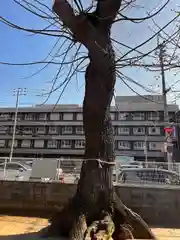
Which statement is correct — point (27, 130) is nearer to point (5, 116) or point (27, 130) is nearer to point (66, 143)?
point (5, 116)

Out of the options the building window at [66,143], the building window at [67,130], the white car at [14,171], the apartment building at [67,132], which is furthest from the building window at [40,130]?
the white car at [14,171]

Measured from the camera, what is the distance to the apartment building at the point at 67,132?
→ 1860 inches

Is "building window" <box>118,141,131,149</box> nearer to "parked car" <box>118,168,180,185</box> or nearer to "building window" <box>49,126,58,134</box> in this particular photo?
"building window" <box>49,126,58,134</box>

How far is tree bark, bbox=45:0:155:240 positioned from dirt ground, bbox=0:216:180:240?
1.76 metres

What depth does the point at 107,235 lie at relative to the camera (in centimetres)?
445

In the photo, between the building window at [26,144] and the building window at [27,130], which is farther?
the building window at [27,130]

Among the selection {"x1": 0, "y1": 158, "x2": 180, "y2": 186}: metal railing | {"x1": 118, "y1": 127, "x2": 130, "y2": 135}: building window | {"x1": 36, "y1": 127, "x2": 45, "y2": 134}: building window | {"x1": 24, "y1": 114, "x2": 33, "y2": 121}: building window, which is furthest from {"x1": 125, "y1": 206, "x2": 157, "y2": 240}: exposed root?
{"x1": 24, "y1": 114, "x2": 33, "y2": 121}: building window

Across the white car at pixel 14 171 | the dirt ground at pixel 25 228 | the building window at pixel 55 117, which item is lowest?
the dirt ground at pixel 25 228

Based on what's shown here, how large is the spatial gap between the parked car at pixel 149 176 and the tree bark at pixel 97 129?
4.85 m

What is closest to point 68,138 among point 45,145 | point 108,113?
point 45,145

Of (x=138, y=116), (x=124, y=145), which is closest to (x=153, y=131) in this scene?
(x=138, y=116)

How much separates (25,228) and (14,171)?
5.39 metres

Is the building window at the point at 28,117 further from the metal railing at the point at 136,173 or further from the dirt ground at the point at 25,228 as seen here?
the dirt ground at the point at 25,228

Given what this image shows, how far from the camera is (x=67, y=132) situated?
5088 cm
